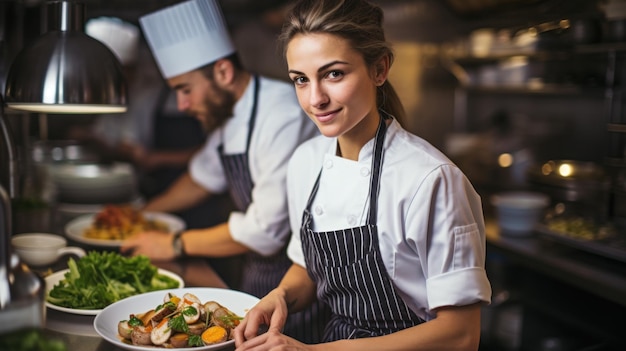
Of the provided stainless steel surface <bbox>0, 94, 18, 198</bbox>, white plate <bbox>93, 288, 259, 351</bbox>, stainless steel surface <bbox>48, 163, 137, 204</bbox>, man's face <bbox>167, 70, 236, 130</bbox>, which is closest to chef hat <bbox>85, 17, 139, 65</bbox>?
stainless steel surface <bbox>48, 163, 137, 204</bbox>

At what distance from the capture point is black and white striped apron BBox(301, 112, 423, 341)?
1.38 meters

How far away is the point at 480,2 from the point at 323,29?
322 cm

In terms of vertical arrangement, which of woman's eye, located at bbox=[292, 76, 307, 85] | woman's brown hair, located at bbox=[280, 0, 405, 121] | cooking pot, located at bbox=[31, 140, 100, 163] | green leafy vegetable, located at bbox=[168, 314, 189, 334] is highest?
woman's brown hair, located at bbox=[280, 0, 405, 121]

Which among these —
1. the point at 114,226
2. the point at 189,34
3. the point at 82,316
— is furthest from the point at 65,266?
the point at 189,34

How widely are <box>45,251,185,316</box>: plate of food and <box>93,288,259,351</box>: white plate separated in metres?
0.08

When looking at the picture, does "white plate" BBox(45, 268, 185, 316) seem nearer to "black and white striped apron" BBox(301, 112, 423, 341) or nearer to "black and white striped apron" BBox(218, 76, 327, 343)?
"black and white striped apron" BBox(218, 76, 327, 343)

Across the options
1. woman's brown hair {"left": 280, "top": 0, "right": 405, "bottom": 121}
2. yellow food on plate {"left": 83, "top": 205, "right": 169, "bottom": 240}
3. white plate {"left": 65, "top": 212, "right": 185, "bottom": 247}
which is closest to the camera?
woman's brown hair {"left": 280, "top": 0, "right": 405, "bottom": 121}

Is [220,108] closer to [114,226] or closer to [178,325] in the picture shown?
[114,226]

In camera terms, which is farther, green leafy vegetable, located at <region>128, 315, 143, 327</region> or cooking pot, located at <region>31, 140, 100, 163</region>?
cooking pot, located at <region>31, 140, 100, 163</region>

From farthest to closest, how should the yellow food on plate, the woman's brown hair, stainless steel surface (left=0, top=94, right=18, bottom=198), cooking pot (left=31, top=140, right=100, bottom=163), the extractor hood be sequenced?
the extractor hood < cooking pot (left=31, top=140, right=100, bottom=163) < the yellow food on plate < stainless steel surface (left=0, top=94, right=18, bottom=198) < the woman's brown hair

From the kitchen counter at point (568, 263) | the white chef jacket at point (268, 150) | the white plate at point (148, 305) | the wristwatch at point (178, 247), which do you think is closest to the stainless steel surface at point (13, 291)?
the white plate at point (148, 305)

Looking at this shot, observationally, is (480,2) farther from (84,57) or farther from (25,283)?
(25,283)

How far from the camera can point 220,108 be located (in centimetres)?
219

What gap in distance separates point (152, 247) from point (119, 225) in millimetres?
324
